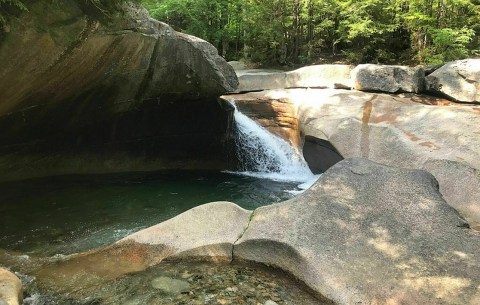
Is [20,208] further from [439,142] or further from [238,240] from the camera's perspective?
[439,142]

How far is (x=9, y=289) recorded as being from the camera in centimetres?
332

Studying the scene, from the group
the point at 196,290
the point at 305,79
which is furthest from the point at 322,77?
the point at 196,290

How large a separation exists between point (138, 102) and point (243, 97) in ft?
12.2

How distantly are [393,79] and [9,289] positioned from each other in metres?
10.1

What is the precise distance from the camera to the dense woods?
14523 millimetres

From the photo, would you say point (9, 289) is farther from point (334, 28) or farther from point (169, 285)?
point (334, 28)

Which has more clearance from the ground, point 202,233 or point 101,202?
point 202,233

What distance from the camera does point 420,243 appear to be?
405 centimetres

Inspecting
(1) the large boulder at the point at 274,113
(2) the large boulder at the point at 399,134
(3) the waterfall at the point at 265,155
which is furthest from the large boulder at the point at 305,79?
(3) the waterfall at the point at 265,155

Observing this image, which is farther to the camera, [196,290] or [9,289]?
[196,290]

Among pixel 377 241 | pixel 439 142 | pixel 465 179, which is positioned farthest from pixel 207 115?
pixel 377 241

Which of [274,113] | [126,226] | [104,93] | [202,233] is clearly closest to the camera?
[202,233]

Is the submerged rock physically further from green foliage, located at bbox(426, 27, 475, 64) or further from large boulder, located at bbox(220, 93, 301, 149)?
green foliage, located at bbox(426, 27, 475, 64)

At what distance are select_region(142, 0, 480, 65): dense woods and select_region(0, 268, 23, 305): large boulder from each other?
13.9m
